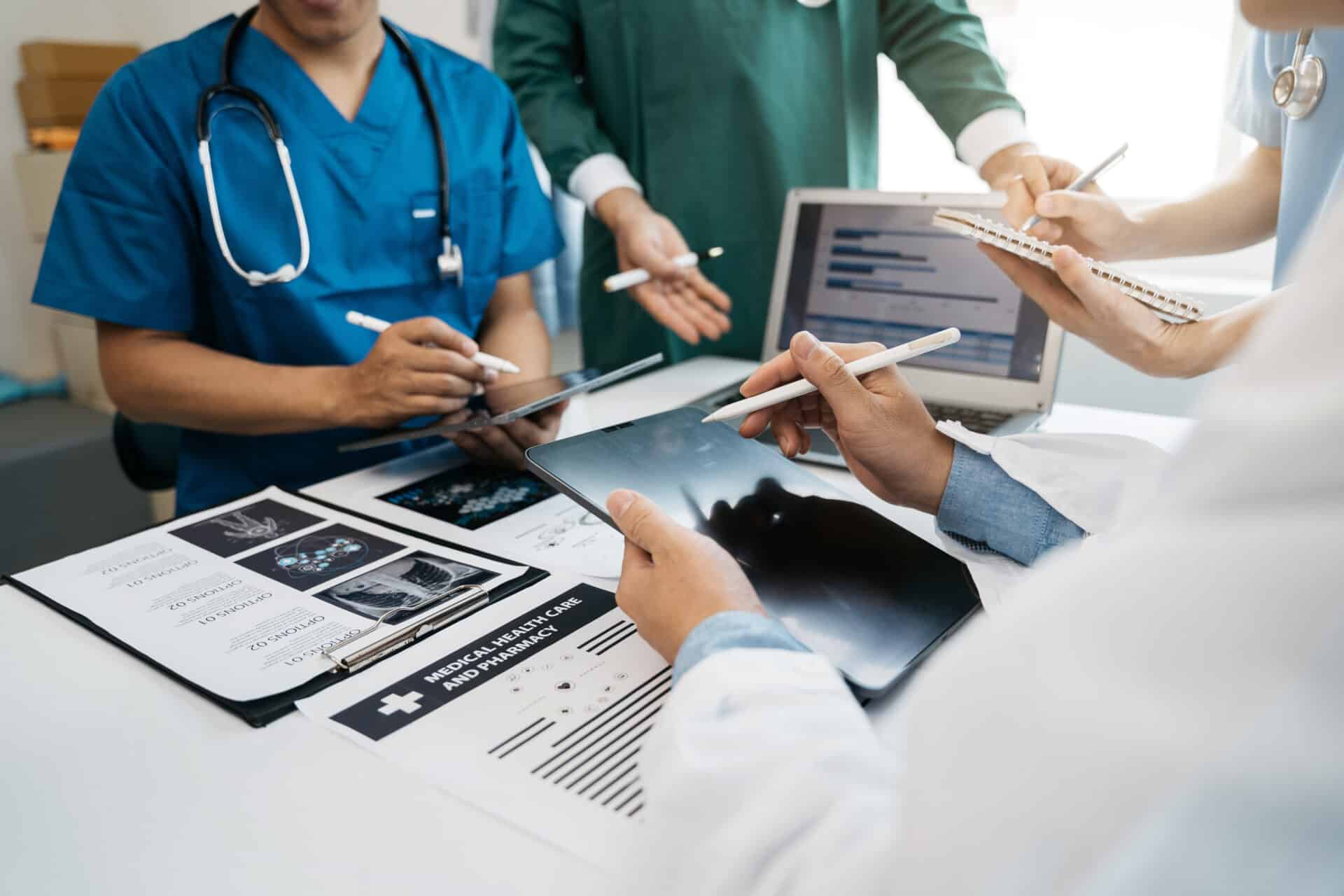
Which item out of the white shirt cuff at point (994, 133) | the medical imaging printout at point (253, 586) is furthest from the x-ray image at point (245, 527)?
the white shirt cuff at point (994, 133)

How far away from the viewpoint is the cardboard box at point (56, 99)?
237 centimetres

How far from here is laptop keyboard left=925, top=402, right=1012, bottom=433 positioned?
1.05m

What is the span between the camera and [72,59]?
2.38 m

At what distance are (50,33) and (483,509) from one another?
2.64 meters

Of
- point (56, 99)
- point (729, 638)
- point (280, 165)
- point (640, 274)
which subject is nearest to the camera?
point (729, 638)

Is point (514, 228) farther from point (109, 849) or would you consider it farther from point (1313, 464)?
point (1313, 464)

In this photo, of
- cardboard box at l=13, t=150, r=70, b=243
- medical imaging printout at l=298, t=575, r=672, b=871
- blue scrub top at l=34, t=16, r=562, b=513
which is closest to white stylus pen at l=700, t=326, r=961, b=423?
medical imaging printout at l=298, t=575, r=672, b=871

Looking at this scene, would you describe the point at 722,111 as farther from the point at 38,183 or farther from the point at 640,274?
the point at 38,183

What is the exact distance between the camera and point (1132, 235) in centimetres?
104

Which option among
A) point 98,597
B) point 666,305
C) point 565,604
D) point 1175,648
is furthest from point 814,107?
point 1175,648

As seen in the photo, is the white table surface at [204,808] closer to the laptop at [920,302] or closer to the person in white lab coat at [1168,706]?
the person in white lab coat at [1168,706]

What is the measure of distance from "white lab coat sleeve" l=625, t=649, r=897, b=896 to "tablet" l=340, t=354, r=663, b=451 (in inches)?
18.7

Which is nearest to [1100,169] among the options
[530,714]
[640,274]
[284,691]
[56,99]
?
[640,274]

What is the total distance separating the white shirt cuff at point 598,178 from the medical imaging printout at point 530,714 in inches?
34.3
